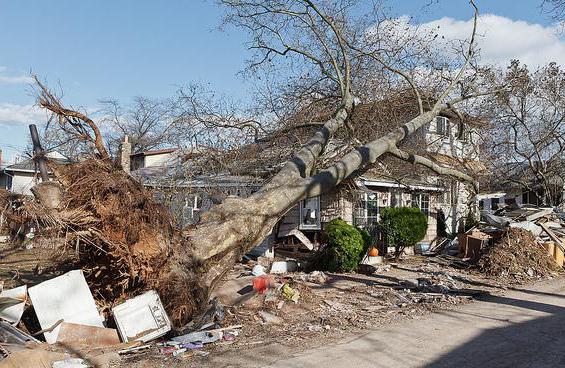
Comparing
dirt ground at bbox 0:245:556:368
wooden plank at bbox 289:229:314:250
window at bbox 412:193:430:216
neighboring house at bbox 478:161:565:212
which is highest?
neighboring house at bbox 478:161:565:212

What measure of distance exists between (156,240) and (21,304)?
1.93 metres

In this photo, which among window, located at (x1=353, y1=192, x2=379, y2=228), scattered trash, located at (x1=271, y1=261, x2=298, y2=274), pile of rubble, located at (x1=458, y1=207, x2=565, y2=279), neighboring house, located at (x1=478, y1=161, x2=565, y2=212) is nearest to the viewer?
pile of rubble, located at (x1=458, y1=207, x2=565, y2=279)

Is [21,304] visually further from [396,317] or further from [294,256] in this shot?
[294,256]

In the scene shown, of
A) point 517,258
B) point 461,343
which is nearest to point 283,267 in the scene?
point 517,258

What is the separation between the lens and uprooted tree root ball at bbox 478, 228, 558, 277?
13.4 m

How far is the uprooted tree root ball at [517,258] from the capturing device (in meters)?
13.4

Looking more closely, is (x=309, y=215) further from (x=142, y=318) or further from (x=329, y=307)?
(x=142, y=318)

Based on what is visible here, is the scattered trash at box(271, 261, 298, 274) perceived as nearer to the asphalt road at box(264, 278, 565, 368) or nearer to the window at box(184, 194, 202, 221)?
the window at box(184, 194, 202, 221)

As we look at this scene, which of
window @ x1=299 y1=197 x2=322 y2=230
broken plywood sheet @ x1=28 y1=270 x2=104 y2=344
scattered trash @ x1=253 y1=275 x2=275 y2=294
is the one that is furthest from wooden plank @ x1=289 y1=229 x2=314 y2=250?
broken plywood sheet @ x1=28 y1=270 x2=104 y2=344

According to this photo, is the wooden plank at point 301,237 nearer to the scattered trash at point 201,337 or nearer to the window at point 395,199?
the window at point 395,199

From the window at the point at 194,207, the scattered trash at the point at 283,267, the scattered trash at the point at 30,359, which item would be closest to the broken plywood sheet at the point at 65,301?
the scattered trash at the point at 30,359

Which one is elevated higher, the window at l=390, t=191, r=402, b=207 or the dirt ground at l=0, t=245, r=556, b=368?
the window at l=390, t=191, r=402, b=207

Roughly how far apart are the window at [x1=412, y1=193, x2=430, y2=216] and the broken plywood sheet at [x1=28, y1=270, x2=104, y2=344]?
1522 cm

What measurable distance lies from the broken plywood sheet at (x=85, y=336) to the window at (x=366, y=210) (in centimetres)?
1133
